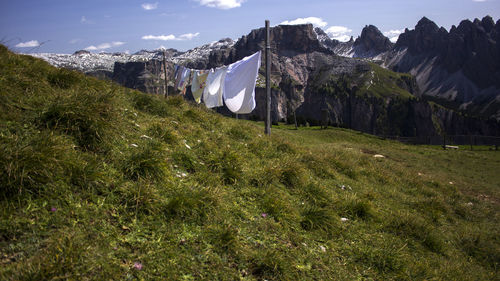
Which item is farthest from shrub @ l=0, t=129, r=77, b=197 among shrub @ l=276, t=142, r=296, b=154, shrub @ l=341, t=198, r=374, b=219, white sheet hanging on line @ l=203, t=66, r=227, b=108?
white sheet hanging on line @ l=203, t=66, r=227, b=108

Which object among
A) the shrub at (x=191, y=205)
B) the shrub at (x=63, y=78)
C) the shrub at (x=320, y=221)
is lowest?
the shrub at (x=320, y=221)

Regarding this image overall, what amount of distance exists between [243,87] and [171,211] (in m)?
7.74

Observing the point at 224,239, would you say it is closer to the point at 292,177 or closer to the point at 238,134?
the point at 292,177

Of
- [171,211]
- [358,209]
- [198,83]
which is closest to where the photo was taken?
[171,211]

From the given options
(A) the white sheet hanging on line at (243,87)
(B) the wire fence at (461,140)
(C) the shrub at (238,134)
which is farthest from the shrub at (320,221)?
(B) the wire fence at (461,140)

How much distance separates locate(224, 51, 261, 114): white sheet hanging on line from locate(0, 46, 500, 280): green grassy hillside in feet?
10.9

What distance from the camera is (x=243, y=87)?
11016 mm

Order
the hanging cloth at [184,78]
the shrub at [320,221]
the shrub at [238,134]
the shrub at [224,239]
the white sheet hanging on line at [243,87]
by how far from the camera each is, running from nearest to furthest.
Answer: the shrub at [224,239] < the shrub at [320,221] < the shrub at [238,134] < the white sheet hanging on line at [243,87] < the hanging cloth at [184,78]

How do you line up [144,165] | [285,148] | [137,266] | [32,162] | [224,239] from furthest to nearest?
[285,148], [144,165], [224,239], [32,162], [137,266]

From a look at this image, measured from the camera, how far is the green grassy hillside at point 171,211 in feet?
9.87

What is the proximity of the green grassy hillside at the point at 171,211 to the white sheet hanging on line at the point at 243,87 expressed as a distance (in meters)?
3.32

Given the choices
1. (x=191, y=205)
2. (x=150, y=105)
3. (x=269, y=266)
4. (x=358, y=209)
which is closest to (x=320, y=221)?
(x=358, y=209)

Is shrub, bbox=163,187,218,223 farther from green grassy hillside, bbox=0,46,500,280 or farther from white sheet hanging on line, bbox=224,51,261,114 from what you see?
white sheet hanging on line, bbox=224,51,261,114

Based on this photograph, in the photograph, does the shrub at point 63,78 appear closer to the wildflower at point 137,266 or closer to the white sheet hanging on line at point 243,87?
the white sheet hanging on line at point 243,87
